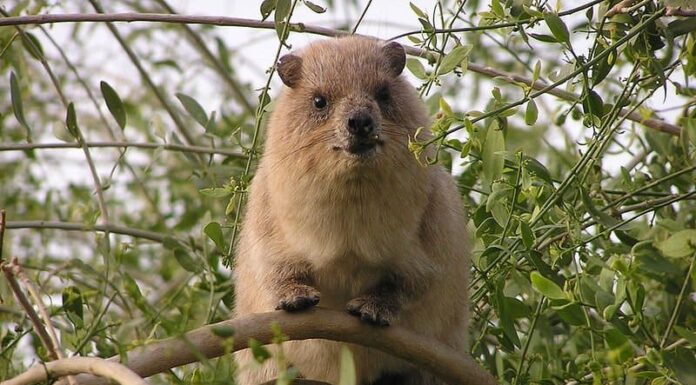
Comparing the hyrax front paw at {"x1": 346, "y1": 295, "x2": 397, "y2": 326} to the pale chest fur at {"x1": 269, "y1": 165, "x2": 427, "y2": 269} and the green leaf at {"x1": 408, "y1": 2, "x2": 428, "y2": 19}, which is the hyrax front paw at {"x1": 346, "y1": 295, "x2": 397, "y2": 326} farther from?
the green leaf at {"x1": 408, "y1": 2, "x2": 428, "y2": 19}

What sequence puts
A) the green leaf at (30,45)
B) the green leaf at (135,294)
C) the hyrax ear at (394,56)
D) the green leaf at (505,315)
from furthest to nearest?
the green leaf at (30,45) < the hyrax ear at (394,56) < the green leaf at (135,294) < the green leaf at (505,315)

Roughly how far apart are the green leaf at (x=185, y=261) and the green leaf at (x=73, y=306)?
904 mm

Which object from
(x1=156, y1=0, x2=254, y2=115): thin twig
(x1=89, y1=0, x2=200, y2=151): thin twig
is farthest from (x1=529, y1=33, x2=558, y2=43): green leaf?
(x1=156, y1=0, x2=254, y2=115): thin twig

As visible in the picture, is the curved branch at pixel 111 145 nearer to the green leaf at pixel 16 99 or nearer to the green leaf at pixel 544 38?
the green leaf at pixel 16 99

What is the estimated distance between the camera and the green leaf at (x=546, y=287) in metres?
4.59

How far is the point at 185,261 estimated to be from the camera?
6.61 m

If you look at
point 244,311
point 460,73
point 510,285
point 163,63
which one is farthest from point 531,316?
point 163,63

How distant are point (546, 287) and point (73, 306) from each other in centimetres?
245

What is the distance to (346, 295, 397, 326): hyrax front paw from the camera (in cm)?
546

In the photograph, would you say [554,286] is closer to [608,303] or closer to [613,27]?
[608,303]

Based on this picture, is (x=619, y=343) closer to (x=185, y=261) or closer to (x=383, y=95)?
(x=383, y=95)

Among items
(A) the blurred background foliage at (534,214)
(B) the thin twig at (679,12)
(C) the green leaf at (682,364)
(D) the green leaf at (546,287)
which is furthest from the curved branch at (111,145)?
(C) the green leaf at (682,364)

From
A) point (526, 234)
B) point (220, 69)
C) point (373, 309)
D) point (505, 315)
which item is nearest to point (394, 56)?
point (373, 309)

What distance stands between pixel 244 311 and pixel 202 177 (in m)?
1.11
